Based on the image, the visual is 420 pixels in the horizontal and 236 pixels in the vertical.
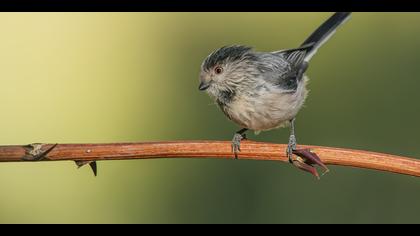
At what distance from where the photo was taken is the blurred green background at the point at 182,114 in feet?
12.6

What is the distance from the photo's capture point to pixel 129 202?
387 centimetres

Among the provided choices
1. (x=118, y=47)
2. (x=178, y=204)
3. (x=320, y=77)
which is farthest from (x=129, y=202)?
Answer: (x=320, y=77)

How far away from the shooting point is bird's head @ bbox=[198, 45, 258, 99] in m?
2.95

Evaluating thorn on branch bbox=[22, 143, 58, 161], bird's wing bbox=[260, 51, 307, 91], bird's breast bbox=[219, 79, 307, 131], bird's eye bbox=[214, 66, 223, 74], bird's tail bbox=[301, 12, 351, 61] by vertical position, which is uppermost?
bird's tail bbox=[301, 12, 351, 61]

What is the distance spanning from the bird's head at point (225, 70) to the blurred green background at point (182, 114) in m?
0.90

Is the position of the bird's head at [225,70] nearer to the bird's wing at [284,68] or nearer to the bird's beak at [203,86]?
the bird's beak at [203,86]

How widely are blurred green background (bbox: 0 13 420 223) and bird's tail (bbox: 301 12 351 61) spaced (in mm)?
784

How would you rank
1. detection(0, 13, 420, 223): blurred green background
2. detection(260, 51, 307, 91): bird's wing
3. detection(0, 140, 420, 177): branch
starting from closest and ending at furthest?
detection(0, 140, 420, 177): branch
detection(260, 51, 307, 91): bird's wing
detection(0, 13, 420, 223): blurred green background

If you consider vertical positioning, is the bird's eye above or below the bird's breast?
above

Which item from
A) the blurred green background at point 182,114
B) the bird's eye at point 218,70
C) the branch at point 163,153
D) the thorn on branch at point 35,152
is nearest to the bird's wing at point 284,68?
the bird's eye at point 218,70

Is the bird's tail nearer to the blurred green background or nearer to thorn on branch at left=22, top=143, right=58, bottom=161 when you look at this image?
the blurred green background

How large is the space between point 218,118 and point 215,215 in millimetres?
796

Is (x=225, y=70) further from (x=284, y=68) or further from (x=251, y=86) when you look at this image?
Result: (x=284, y=68)

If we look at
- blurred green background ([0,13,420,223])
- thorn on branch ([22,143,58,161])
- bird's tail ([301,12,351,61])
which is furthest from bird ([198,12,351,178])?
thorn on branch ([22,143,58,161])
